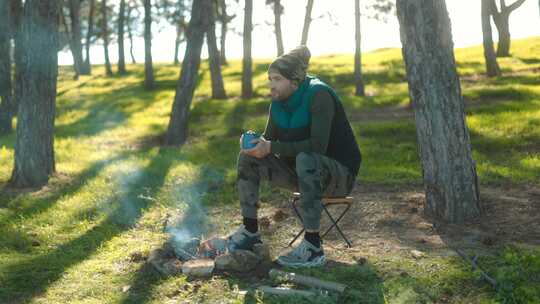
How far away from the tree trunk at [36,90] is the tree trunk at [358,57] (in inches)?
496

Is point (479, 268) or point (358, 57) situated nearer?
point (479, 268)

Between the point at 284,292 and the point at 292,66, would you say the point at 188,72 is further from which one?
the point at 284,292

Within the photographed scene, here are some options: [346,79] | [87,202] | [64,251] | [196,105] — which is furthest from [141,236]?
[346,79]

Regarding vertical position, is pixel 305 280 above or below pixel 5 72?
below

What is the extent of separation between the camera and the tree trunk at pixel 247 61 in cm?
2155

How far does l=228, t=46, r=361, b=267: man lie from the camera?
5523 millimetres

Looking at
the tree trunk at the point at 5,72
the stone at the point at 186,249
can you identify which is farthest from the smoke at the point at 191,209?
the tree trunk at the point at 5,72

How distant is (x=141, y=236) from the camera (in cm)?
737

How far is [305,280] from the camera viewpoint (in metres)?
5.17

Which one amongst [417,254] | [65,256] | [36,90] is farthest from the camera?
[36,90]

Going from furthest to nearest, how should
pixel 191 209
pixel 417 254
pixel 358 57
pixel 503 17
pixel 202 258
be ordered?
pixel 503 17
pixel 358 57
pixel 191 209
pixel 202 258
pixel 417 254

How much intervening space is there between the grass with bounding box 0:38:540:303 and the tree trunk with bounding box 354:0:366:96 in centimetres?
81

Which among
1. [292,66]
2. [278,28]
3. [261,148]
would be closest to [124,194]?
[261,148]

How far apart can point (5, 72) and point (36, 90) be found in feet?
23.1
